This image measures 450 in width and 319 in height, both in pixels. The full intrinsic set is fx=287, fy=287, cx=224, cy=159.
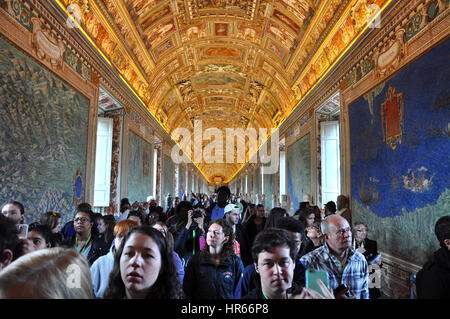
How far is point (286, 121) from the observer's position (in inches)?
683

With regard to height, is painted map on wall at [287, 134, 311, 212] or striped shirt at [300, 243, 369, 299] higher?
painted map on wall at [287, 134, 311, 212]

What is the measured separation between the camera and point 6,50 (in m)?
5.50

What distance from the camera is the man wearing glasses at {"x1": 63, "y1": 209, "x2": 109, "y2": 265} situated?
4.01 metres

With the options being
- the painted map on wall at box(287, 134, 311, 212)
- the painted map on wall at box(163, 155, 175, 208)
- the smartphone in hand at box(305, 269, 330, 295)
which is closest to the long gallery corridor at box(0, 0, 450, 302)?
the smartphone in hand at box(305, 269, 330, 295)

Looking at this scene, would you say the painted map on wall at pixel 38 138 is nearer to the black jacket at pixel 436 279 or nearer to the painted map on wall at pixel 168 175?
the black jacket at pixel 436 279

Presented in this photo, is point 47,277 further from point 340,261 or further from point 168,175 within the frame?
point 168,175

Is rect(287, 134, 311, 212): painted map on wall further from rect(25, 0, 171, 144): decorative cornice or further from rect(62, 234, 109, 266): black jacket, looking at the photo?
rect(62, 234, 109, 266): black jacket

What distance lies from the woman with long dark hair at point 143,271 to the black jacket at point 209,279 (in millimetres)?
1109

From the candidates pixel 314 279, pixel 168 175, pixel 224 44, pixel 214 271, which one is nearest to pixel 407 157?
pixel 214 271

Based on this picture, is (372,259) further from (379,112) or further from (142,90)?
(142,90)

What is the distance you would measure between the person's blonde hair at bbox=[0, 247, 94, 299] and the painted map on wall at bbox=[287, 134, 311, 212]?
13.1 meters

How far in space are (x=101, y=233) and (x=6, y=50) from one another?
156 inches

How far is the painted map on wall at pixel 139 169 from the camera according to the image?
13.5m

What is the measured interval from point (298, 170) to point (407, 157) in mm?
9147
